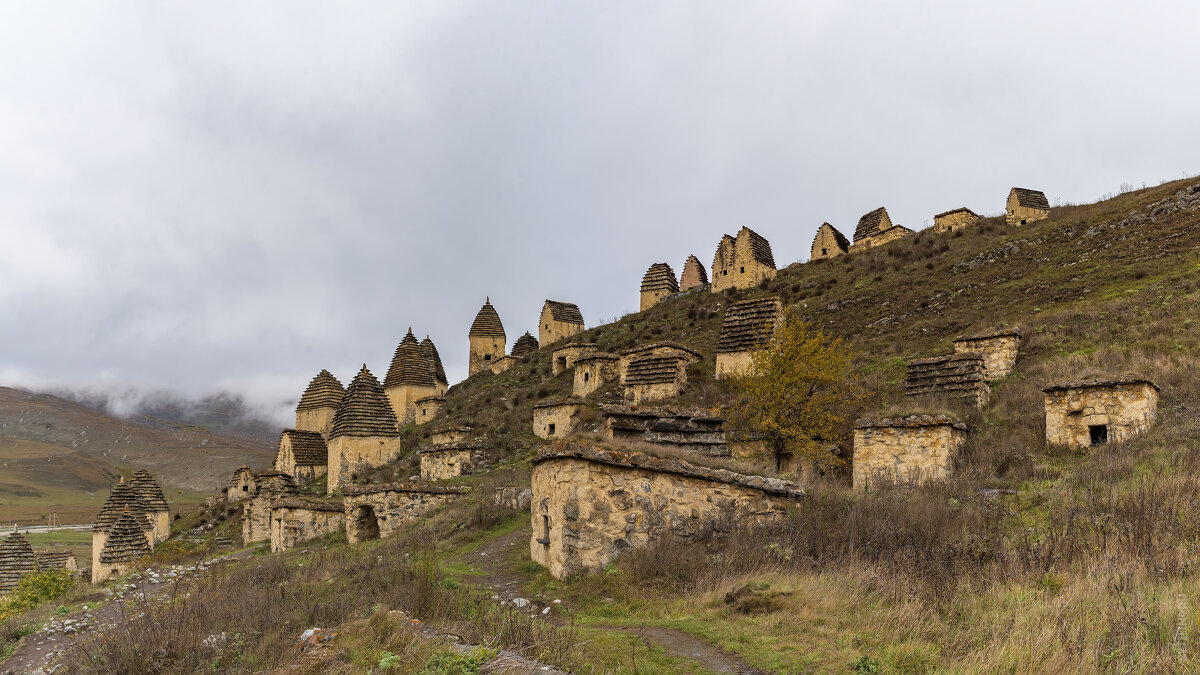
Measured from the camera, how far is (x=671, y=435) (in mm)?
14008

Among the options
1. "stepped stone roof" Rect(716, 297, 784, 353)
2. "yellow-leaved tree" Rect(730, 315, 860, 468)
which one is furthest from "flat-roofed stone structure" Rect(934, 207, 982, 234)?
"yellow-leaved tree" Rect(730, 315, 860, 468)

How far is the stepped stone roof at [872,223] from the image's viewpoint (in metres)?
46.6

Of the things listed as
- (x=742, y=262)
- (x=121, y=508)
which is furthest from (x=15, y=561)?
(x=742, y=262)

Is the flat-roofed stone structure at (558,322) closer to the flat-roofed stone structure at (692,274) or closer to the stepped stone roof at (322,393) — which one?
the flat-roofed stone structure at (692,274)

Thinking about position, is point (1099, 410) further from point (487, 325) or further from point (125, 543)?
point (487, 325)

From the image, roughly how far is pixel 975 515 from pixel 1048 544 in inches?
64.4

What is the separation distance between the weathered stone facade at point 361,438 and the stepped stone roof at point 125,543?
6.72 meters

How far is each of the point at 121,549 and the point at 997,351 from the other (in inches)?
1180

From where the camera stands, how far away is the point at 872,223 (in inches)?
1870

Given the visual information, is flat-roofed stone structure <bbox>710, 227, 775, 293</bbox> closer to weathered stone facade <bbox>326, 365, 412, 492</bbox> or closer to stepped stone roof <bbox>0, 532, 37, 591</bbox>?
weathered stone facade <bbox>326, 365, 412, 492</bbox>

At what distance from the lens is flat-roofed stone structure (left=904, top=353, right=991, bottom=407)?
17.7 meters

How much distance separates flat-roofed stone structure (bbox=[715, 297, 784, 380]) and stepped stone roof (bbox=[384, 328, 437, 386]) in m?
24.4

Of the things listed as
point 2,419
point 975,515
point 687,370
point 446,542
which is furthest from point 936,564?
point 2,419

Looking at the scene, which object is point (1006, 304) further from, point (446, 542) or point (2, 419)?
point (2, 419)
